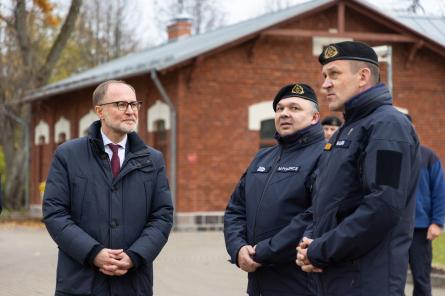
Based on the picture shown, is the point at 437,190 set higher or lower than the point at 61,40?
lower

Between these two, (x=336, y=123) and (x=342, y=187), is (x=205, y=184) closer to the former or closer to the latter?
(x=336, y=123)

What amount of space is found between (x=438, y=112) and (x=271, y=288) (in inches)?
748

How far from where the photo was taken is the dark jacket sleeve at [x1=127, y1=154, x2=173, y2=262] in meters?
5.92

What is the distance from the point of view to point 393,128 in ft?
15.4

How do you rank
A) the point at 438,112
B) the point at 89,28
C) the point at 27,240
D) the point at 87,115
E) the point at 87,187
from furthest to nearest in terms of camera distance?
the point at 89,28 → the point at 87,115 → the point at 438,112 → the point at 27,240 → the point at 87,187

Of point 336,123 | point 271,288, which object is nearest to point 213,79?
point 336,123

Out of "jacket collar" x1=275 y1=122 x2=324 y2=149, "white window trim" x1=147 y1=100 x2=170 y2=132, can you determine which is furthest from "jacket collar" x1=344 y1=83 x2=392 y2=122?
"white window trim" x1=147 y1=100 x2=170 y2=132

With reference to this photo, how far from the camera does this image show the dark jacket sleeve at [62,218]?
5.80m

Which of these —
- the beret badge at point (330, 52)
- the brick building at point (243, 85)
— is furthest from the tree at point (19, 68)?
the beret badge at point (330, 52)

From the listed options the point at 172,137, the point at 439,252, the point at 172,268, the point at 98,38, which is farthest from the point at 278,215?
the point at 98,38

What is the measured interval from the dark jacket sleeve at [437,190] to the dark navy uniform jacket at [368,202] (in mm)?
4314

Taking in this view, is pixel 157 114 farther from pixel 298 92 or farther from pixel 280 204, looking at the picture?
pixel 280 204

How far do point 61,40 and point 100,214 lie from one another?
26.2 metres

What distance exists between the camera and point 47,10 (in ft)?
111
